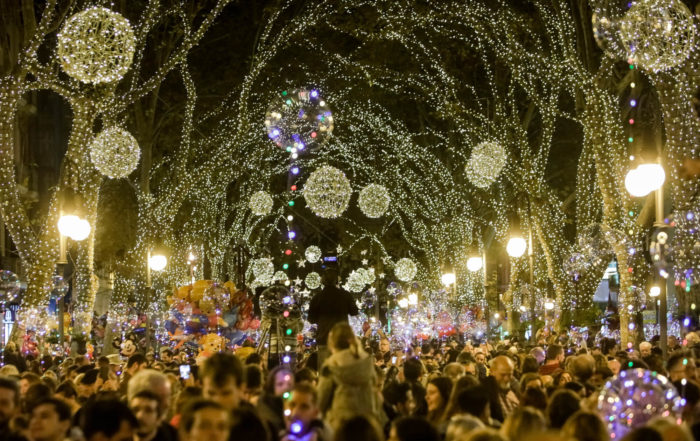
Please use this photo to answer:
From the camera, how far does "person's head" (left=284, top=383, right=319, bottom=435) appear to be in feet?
23.2

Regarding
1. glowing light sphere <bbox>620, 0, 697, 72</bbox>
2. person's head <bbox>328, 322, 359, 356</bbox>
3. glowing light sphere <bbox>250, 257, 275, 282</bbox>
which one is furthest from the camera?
glowing light sphere <bbox>250, 257, 275, 282</bbox>

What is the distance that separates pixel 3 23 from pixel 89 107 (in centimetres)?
227

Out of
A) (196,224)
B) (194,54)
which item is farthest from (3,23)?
(196,224)

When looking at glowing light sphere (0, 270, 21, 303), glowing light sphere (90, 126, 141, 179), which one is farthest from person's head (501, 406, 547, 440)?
glowing light sphere (90, 126, 141, 179)

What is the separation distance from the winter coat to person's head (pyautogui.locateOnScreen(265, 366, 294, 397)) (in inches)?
13.6

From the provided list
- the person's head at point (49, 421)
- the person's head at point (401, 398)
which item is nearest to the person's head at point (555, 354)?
the person's head at point (401, 398)

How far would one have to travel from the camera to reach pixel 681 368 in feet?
36.3

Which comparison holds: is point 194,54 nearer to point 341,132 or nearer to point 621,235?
point 341,132

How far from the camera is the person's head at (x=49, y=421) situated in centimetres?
693

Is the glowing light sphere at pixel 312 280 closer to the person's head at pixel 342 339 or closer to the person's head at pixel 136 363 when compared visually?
the person's head at pixel 136 363

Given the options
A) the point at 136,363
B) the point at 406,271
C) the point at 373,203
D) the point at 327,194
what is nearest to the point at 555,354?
the point at 136,363

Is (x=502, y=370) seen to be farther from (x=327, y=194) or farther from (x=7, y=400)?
(x=327, y=194)

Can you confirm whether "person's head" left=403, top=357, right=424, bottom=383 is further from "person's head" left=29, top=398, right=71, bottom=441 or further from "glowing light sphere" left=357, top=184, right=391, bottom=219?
"glowing light sphere" left=357, top=184, right=391, bottom=219

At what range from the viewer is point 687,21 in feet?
40.3
